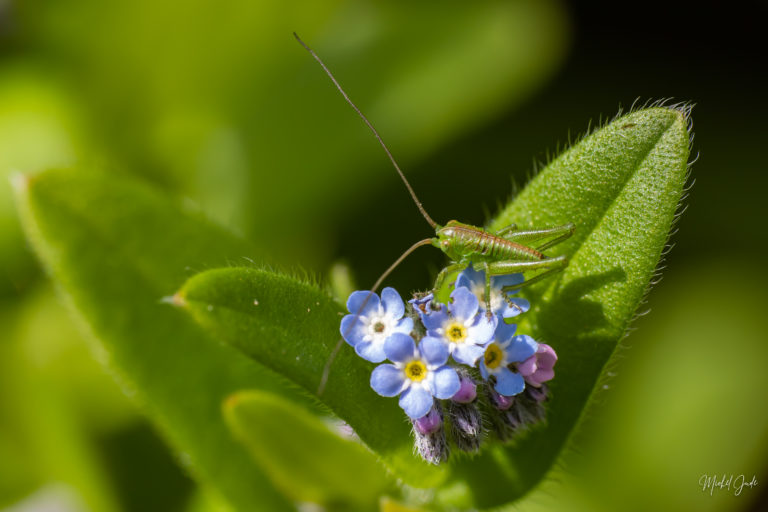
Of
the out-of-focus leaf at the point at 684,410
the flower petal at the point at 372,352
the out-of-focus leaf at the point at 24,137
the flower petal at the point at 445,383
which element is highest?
the out-of-focus leaf at the point at 24,137

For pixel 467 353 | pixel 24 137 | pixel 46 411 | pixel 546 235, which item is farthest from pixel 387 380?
pixel 24 137

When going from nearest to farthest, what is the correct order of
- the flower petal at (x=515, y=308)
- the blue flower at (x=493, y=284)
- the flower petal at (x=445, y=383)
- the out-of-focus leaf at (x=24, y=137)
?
1. the flower petal at (x=445, y=383)
2. the flower petal at (x=515, y=308)
3. the blue flower at (x=493, y=284)
4. the out-of-focus leaf at (x=24, y=137)

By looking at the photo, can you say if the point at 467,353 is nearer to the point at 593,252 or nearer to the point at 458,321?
the point at 458,321

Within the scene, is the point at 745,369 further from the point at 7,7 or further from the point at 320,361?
the point at 7,7

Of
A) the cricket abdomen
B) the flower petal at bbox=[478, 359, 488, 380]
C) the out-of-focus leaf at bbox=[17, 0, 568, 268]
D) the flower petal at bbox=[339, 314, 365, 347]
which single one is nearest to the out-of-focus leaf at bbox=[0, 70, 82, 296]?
the out-of-focus leaf at bbox=[17, 0, 568, 268]

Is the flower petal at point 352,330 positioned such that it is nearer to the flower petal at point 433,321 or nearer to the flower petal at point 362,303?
the flower petal at point 362,303

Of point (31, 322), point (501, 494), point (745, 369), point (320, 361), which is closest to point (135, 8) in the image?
point (31, 322)

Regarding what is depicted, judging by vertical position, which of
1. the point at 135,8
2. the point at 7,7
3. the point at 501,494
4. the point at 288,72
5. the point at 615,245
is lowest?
the point at 501,494

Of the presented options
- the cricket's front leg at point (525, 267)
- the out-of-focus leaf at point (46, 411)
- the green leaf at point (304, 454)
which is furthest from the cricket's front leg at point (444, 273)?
the out-of-focus leaf at point (46, 411)
